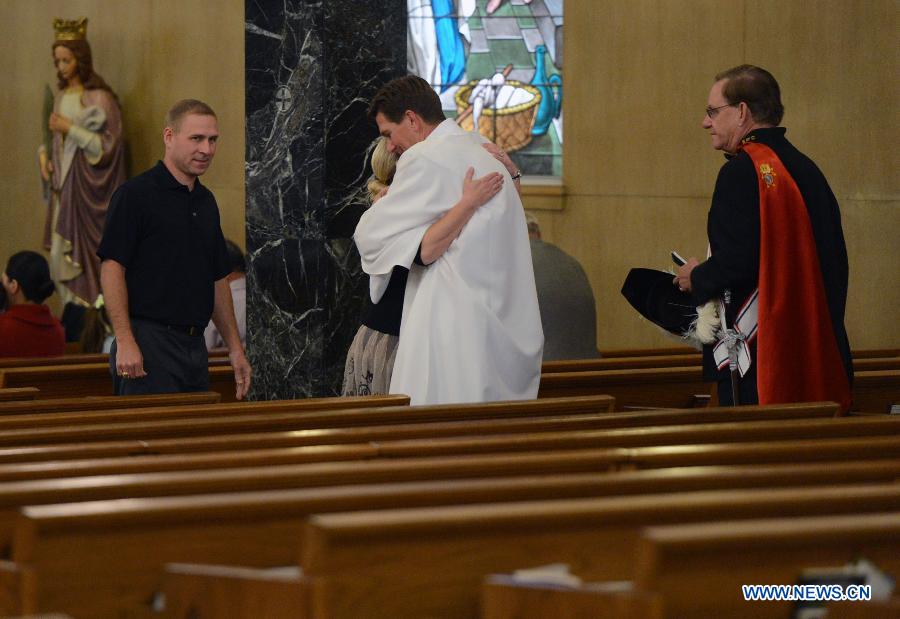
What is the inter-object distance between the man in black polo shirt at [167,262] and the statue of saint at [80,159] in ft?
17.4

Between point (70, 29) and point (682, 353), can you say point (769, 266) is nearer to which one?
point (682, 353)

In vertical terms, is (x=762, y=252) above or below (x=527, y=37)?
below

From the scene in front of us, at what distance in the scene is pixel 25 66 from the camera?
1097cm

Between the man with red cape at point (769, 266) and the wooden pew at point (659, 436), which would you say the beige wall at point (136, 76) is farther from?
the wooden pew at point (659, 436)

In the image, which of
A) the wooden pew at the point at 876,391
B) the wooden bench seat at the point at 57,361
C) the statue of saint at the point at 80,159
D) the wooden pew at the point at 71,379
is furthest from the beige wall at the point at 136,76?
the wooden pew at the point at 876,391

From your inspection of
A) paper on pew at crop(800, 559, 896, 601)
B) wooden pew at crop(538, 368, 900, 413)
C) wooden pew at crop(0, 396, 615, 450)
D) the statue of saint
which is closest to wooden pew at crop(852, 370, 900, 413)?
wooden pew at crop(538, 368, 900, 413)

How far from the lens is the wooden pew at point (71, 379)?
499 cm

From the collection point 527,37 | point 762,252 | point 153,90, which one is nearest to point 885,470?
point 762,252

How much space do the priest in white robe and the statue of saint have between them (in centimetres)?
597

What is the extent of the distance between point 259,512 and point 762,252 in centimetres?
258

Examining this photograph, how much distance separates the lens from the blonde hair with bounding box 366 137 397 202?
505 cm

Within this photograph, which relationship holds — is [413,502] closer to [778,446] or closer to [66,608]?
[66,608]

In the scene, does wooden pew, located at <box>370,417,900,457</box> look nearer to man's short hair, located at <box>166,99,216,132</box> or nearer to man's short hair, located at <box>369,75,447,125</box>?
man's short hair, located at <box>369,75,447,125</box>

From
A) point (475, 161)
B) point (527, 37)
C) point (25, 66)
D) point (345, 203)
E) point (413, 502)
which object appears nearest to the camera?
point (413, 502)
